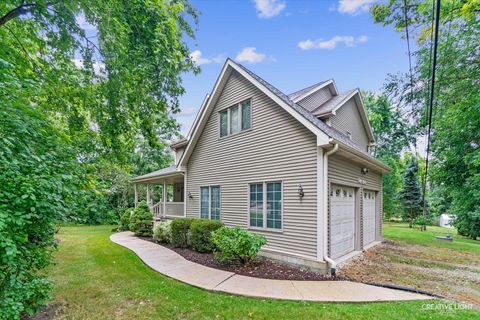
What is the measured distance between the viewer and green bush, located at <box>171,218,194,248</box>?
32.7 feet

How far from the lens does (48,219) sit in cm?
338

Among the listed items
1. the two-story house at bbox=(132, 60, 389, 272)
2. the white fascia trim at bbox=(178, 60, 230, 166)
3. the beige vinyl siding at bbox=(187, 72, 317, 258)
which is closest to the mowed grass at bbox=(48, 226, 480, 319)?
the two-story house at bbox=(132, 60, 389, 272)

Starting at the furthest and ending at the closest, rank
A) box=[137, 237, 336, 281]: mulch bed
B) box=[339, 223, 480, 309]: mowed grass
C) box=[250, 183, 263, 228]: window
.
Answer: box=[250, 183, 263, 228]: window, box=[137, 237, 336, 281]: mulch bed, box=[339, 223, 480, 309]: mowed grass

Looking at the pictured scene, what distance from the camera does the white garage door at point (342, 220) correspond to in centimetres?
750

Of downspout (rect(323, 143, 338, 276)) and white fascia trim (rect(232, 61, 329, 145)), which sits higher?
white fascia trim (rect(232, 61, 329, 145))

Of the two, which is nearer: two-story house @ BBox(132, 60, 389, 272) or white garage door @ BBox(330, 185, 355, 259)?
two-story house @ BBox(132, 60, 389, 272)

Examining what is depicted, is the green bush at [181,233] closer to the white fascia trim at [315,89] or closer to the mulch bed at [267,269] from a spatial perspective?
the mulch bed at [267,269]

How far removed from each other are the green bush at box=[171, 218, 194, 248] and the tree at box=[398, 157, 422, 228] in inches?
1052

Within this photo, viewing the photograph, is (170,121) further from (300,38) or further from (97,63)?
(300,38)

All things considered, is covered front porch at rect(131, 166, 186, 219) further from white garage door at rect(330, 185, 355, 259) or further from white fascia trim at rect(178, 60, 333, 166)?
white garage door at rect(330, 185, 355, 259)

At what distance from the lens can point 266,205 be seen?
8242mm

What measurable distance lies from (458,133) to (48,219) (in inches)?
627

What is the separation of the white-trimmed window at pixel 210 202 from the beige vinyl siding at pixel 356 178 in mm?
4738

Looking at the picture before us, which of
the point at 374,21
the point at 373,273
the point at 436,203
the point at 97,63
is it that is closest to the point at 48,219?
the point at 97,63
